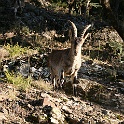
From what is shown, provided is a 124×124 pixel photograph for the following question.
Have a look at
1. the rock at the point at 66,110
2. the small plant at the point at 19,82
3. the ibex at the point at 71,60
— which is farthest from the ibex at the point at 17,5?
the rock at the point at 66,110

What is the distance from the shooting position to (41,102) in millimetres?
9953

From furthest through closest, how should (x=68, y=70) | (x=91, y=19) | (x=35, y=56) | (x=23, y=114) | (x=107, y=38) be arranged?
(x=91, y=19) → (x=107, y=38) → (x=35, y=56) → (x=68, y=70) → (x=23, y=114)

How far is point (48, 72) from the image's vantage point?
14.4 metres

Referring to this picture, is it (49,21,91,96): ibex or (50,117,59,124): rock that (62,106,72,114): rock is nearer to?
(50,117,59,124): rock

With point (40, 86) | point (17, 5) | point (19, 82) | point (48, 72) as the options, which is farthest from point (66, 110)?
point (17, 5)

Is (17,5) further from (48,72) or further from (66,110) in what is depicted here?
(66,110)

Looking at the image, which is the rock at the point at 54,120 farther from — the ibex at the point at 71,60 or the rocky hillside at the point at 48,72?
the ibex at the point at 71,60

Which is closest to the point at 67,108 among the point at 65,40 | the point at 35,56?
the point at 35,56

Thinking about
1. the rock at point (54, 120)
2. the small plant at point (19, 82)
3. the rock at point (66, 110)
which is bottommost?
the rock at point (54, 120)

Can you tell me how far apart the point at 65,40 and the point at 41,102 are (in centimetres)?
973

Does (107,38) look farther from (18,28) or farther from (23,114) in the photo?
(23,114)

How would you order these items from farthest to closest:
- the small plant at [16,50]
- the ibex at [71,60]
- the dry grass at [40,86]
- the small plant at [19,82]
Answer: the small plant at [16,50] < the ibex at [71,60] < the dry grass at [40,86] < the small plant at [19,82]

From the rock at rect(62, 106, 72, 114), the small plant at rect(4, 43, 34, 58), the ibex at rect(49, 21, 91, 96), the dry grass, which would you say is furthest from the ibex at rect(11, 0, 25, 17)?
the rock at rect(62, 106, 72, 114)

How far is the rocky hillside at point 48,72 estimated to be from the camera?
32.1 ft
